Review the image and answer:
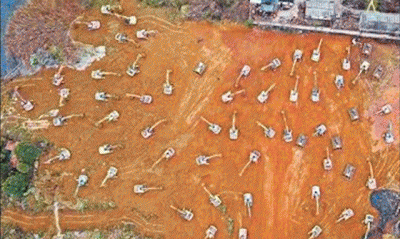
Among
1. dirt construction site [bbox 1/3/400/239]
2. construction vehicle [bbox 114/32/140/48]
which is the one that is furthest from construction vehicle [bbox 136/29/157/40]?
construction vehicle [bbox 114/32/140/48]

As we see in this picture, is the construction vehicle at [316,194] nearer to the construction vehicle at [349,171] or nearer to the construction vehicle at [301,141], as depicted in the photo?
the construction vehicle at [349,171]

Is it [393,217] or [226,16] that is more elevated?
[226,16]

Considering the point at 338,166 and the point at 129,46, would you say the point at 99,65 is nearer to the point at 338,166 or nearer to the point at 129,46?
the point at 129,46

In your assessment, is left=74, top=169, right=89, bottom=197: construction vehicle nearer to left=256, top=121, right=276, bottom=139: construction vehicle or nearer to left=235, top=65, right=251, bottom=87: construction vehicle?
left=235, top=65, right=251, bottom=87: construction vehicle

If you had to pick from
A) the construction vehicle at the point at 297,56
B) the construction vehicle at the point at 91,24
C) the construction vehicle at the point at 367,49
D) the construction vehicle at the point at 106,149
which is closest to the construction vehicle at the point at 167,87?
the construction vehicle at the point at 106,149

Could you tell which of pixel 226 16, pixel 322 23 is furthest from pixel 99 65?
pixel 322 23

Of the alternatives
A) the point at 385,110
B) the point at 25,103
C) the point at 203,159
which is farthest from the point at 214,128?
the point at 25,103
